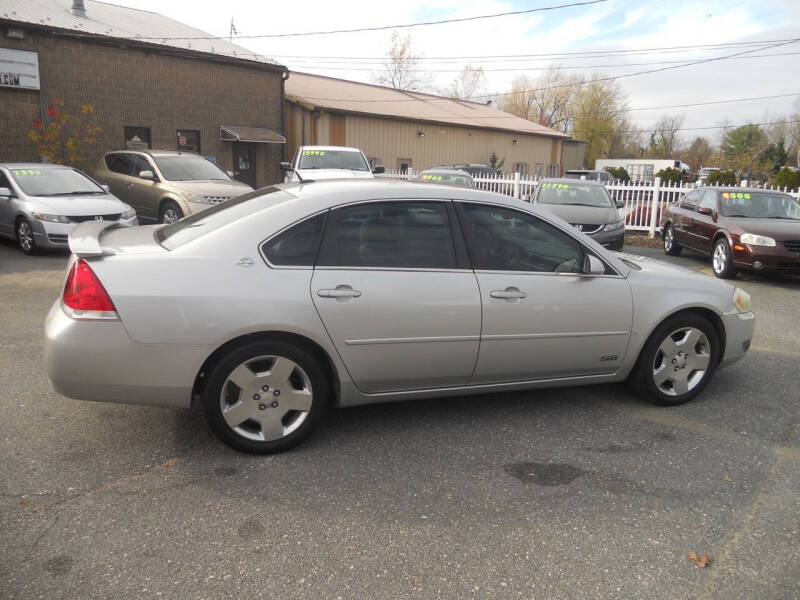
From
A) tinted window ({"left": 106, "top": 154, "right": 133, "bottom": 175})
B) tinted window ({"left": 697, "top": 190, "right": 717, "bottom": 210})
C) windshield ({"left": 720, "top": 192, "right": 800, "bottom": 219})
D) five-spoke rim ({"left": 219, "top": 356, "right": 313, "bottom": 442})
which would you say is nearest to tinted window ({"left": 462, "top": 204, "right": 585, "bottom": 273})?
five-spoke rim ({"left": 219, "top": 356, "right": 313, "bottom": 442})

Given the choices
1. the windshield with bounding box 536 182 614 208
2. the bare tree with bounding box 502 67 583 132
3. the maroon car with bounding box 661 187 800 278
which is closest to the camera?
the maroon car with bounding box 661 187 800 278

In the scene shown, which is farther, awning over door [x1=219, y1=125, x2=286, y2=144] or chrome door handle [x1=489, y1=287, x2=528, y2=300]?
awning over door [x1=219, y1=125, x2=286, y2=144]

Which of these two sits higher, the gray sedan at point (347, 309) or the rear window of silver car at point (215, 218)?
the rear window of silver car at point (215, 218)

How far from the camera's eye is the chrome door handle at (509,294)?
381cm

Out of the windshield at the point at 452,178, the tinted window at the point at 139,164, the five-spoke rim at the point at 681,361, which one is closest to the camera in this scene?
the five-spoke rim at the point at 681,361

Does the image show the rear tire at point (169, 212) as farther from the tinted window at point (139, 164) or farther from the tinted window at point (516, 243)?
the tinted window at point (516, 243)

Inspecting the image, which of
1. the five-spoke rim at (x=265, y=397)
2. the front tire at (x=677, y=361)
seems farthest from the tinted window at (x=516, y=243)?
the five-spoke rim at (x=265, y=397)

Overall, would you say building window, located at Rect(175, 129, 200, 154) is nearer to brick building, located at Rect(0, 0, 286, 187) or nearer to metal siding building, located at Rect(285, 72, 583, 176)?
brick building, located at Rect(0, 0, 286, 187)

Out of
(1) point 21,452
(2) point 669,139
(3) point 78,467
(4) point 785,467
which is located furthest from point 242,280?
(2) point 669,139

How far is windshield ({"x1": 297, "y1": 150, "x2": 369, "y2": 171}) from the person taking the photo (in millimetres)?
14664

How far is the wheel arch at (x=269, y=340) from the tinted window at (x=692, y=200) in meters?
10.1

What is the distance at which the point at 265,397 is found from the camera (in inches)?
137

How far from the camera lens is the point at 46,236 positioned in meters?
9.67

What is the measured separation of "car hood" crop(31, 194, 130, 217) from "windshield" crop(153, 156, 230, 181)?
1967mm
